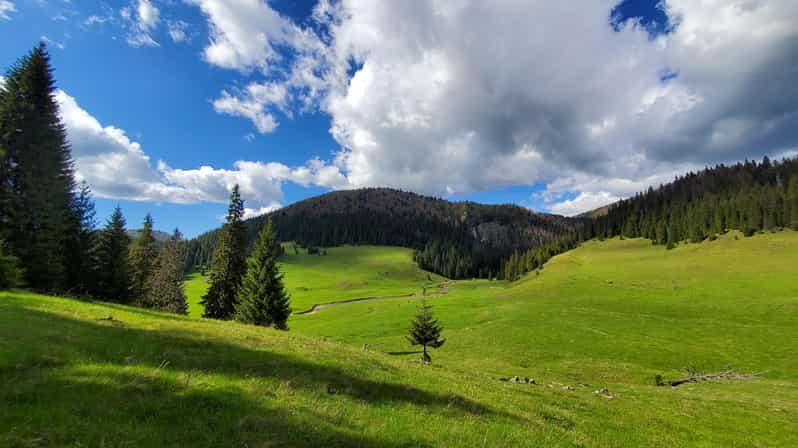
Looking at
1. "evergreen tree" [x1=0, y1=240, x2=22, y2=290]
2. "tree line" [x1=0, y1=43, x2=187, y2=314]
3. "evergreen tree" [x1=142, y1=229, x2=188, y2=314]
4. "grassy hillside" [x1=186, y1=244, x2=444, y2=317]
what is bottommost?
"grassy hillside" [x1=186, y1=244, x2=444, y2=317]

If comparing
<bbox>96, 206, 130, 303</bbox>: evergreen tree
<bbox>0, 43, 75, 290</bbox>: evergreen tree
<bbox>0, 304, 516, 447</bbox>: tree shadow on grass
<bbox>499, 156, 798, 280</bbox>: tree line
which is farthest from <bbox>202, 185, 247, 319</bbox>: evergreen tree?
<bbox>499, 156, 798, 280</bbox>: tree line

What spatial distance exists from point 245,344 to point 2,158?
31757mm

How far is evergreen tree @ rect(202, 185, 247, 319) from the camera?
43.9m

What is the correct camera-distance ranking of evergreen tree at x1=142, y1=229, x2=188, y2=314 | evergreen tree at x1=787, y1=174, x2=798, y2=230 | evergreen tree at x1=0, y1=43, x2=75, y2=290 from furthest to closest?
evergreen tree at x1=787, y1=174, x2=798, y2=230
evergreen tree at x1=142, y1=229, x2=188, y2=314
evergreen tree at x1=0, y1=43, x2=75, y2=290

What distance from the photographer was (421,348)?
147 ft

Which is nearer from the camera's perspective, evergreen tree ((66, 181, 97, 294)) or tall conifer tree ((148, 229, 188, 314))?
evergreen tree ((66, 181, 97, 294))

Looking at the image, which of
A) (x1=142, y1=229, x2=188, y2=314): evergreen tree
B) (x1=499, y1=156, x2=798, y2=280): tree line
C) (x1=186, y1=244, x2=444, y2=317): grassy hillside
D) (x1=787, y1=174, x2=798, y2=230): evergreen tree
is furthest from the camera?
(x1=186, y1=244, x2=444, y2=317): grassy hillside

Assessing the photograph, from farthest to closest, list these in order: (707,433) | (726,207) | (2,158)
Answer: (726,207)
(2,158)
(707,433)

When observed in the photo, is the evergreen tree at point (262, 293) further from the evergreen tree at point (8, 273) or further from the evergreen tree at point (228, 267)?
the evergreen tree at point (8, 273)

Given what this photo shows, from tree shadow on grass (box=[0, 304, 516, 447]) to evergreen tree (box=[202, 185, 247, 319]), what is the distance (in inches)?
1253

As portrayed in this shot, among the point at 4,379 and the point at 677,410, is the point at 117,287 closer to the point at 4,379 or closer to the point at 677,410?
the point at 4,379

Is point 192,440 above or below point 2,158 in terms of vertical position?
below

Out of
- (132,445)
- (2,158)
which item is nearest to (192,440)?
(132,445)

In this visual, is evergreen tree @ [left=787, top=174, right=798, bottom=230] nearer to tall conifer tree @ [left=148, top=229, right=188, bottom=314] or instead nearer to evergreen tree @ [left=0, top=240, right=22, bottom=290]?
tall conifer tree @ [left=148, top=229, right=188, bottom=314]
